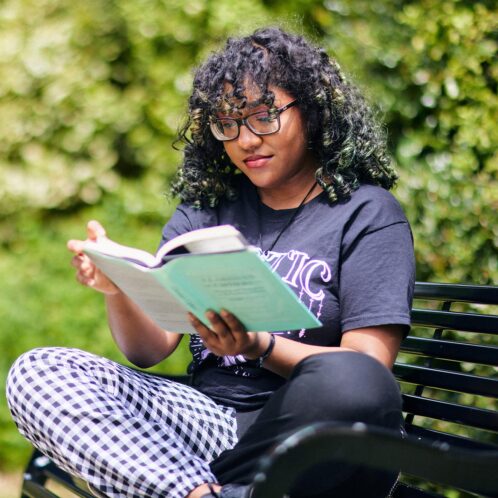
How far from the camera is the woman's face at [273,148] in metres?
2.33

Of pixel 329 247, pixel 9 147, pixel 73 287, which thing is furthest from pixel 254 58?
pixel 9 147

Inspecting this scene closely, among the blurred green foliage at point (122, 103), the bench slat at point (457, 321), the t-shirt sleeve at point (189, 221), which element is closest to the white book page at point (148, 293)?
the t-shirt sleeve at point (189, 221)

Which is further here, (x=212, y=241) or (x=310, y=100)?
(x=310, y=100)

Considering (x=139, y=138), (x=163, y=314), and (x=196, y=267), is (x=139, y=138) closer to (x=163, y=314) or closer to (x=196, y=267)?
(x=163, y=314)

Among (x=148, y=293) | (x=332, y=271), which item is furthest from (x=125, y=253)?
(x=332, y=271)

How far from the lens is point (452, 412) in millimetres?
2219

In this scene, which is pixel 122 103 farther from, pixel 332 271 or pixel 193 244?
pixel 193 244

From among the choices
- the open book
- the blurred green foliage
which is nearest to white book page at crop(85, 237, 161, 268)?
the open book

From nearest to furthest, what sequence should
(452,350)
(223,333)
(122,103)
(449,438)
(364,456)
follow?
(364,456), (223,333), (449,438), (452,350), (122,103)

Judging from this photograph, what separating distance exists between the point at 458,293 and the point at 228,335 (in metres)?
0.78

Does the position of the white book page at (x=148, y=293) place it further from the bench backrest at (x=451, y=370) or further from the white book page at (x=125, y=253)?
the bench backrest at (x=451, y=370)

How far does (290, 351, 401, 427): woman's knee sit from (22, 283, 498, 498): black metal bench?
0.43 ft

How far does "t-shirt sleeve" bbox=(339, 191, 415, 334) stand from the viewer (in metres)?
2.06

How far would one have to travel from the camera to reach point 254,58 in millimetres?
2391
